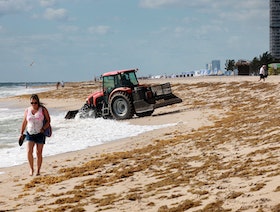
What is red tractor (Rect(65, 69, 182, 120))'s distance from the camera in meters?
Result: 20.7

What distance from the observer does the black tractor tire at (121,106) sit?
20.7 metres

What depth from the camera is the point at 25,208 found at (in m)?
6.98

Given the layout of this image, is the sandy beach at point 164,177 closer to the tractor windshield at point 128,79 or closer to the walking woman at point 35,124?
the walking woman at point 35,124

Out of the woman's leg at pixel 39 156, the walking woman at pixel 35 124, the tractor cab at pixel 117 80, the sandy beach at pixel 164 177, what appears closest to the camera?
the sandy beach at pixel 164 177

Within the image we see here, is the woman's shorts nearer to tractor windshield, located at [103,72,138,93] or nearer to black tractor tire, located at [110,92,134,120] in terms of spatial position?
black tractor tire, located at [110,92,134,120]

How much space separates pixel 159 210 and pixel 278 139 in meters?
4.15

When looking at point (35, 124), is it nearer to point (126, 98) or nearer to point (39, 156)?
point (39, 156)

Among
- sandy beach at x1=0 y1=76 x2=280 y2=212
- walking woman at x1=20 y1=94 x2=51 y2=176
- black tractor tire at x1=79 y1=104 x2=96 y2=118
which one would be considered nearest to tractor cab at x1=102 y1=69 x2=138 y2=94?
black tractor tire at x1=79 y1=104 x2=96 y2=118

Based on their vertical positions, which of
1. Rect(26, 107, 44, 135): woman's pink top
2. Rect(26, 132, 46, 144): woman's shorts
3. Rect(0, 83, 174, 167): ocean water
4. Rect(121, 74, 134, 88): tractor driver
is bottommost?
Rect(0, 83, 174, 167): ocean water

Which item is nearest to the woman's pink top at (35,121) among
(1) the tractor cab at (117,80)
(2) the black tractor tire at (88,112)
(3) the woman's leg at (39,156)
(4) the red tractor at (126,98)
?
(3) the woman's leg at (39,156)

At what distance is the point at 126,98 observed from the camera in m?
20.6

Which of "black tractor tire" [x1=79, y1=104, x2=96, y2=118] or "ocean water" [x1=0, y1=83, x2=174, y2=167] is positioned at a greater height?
"black tractor tire" [x1=79, y1=104, x2=96, y2=118]

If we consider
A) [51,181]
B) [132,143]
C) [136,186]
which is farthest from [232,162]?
[132,143]

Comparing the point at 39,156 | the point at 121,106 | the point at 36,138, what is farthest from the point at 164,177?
the point at 121,106
